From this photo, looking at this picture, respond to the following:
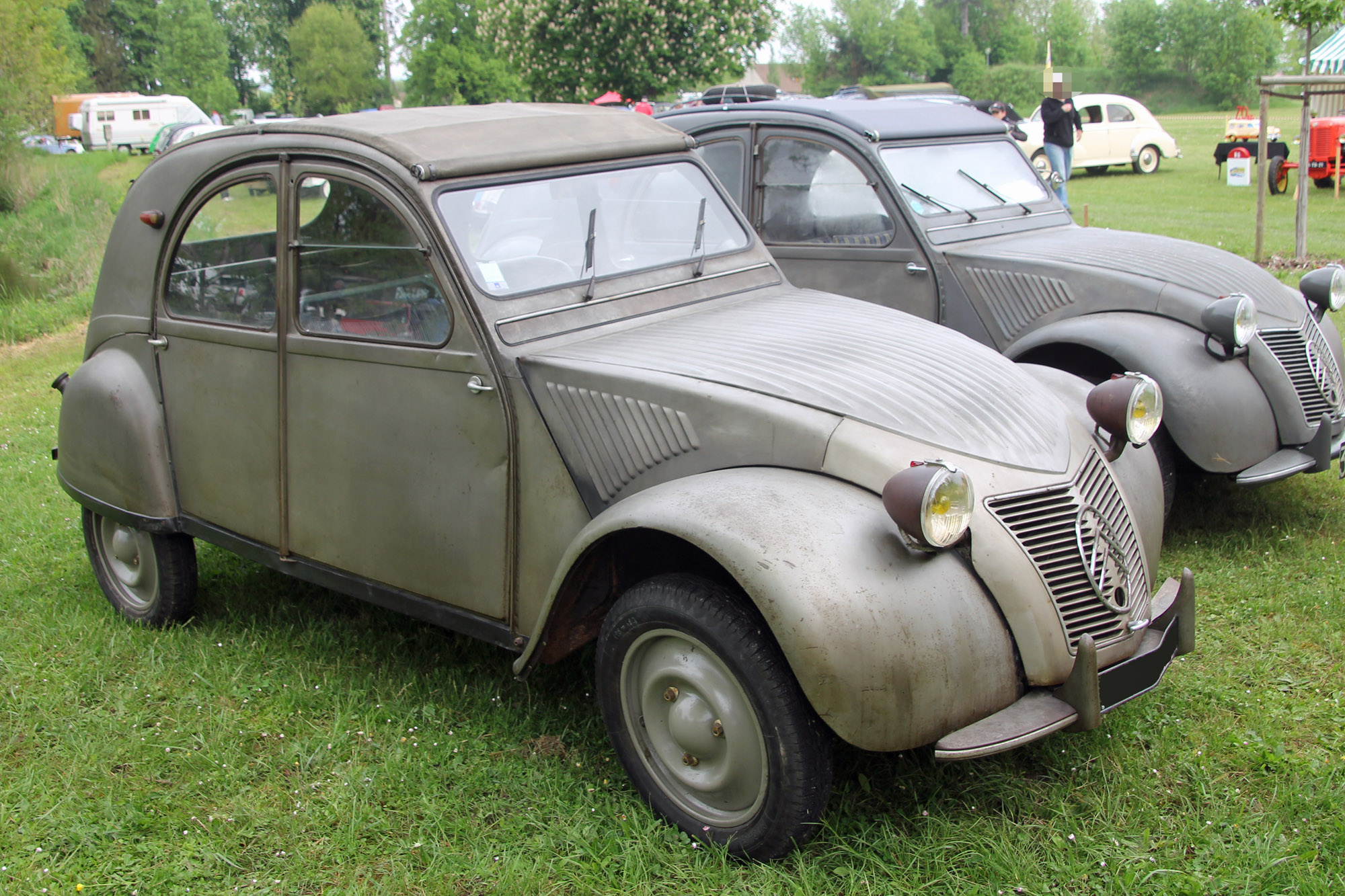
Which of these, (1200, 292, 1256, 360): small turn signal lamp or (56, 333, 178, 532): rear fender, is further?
(1200, 292, 1256, 360): small turn signal lamp

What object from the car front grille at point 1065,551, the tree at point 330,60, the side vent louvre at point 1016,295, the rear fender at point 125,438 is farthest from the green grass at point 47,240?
the tree at point 330,60

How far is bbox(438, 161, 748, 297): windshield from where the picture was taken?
352 cm

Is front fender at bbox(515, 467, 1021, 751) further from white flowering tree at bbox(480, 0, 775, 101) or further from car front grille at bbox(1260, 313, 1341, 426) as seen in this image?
white flowering tree at bbox(480, 0, 775, 101)

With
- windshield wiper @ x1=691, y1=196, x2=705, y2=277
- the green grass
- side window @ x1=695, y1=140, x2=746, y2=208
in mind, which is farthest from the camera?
the green grass

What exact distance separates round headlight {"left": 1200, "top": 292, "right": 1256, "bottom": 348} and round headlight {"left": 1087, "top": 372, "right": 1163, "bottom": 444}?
1.63 metres

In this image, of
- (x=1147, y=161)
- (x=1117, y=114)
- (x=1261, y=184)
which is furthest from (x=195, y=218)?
(x=1117, y=114)

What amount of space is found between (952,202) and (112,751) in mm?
4704

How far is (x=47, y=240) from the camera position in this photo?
14836 mm

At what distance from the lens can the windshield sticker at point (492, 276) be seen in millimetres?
3445

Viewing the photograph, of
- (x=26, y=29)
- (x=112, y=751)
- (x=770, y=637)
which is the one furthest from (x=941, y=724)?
(x=26, y=29)

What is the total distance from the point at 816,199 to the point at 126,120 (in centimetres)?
4327

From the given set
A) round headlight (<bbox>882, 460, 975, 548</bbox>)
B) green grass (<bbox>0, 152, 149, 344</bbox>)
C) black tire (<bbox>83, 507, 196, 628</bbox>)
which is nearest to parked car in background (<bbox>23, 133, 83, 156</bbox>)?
green grass (<bbox>0, 152, 149, 344</bbox>)

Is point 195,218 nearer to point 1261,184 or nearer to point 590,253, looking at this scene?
point 590,253

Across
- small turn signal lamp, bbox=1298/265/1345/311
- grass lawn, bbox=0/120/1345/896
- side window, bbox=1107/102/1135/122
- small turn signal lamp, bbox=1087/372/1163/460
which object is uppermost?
side window, bbox=1107/102/1135/122
